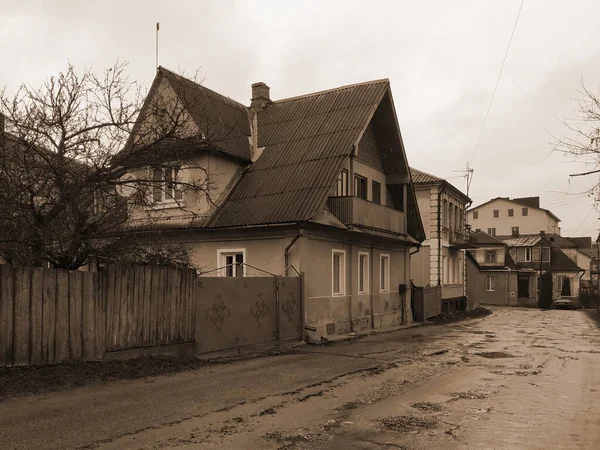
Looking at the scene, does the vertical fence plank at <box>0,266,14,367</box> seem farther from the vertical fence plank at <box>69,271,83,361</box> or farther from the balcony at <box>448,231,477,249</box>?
the balcony at <box>448,231,477,249</box>

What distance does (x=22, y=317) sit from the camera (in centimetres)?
877

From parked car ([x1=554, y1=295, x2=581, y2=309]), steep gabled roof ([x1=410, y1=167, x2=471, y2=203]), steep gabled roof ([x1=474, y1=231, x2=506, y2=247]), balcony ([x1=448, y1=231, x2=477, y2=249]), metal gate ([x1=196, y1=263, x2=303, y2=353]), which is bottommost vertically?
parked car ([x1=554, y1=295, x2=581, y2=309])

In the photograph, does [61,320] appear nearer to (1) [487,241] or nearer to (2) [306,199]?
(2) [306,199]

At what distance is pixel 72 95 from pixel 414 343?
463 inches

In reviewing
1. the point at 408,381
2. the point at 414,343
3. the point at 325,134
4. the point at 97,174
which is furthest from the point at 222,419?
the point at 325,134

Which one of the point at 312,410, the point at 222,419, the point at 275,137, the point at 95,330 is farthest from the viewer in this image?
the point at 275,137

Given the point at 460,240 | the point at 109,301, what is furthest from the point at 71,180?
the point at 460,240

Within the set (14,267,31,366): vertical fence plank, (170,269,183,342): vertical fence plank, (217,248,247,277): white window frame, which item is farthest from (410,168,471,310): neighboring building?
(14,267,31,366): vertical fence plank

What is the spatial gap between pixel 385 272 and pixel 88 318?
15.3 metres

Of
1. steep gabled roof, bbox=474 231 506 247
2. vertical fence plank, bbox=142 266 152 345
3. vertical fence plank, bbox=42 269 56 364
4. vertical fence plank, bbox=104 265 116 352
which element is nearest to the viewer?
vertical fence plank, bbox=42 269 56 364

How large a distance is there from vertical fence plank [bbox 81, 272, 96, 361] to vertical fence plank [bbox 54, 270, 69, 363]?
31 cm

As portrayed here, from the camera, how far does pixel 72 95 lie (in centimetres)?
1049

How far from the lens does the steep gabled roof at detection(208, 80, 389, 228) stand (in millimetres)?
16859

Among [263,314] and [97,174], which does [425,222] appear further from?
[97,174]
